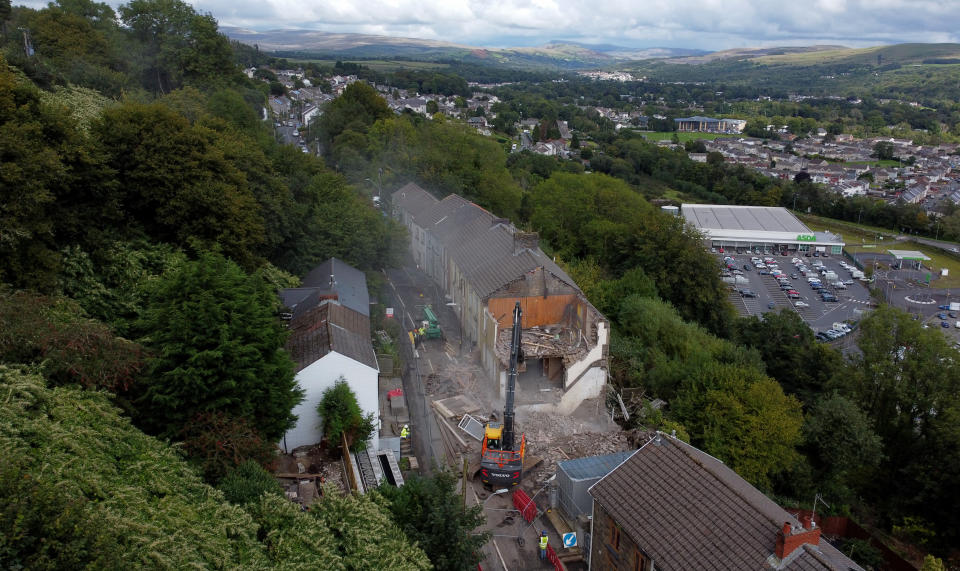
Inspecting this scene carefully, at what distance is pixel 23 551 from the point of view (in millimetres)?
7863

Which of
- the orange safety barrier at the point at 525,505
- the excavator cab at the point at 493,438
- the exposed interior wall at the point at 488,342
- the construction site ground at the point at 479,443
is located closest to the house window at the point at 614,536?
the construction site ground at the point at 479,443

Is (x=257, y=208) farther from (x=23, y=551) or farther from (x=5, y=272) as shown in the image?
(x=23, y=551)

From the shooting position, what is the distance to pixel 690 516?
13688mm

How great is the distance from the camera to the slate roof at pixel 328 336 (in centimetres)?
1869

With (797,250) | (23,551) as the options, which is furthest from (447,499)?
(797,250)

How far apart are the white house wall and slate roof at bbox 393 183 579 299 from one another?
8.03 metres

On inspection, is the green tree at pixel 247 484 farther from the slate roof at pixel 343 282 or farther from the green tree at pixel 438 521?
the slate roof at pixel 343 282

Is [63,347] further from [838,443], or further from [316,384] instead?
[838,443]

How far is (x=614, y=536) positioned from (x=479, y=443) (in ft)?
24.4

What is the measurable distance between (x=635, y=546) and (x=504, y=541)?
14.7 feet

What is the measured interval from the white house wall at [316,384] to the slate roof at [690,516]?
305 inches

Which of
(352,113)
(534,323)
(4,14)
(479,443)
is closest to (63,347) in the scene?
(479,443)

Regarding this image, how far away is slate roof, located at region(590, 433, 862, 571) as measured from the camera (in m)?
12.5

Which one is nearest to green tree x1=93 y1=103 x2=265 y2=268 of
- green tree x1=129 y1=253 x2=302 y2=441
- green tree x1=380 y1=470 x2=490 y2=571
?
green tree x1=129 y1=253 x2=302 y2=441
